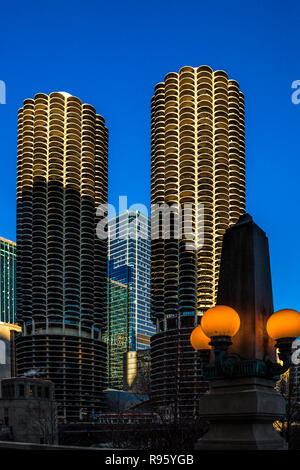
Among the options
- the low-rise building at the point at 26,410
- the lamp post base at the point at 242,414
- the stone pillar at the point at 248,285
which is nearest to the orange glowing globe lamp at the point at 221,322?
the stone pillar at the point at 248,285

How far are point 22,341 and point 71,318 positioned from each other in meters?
16.3

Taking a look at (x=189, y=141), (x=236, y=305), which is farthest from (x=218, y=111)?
(x=236, y=305)

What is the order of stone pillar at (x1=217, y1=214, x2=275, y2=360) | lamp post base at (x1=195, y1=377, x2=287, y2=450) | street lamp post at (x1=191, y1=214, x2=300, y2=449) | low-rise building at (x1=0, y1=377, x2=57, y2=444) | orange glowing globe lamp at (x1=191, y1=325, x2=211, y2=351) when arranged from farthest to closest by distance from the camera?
low-rise building at (x1=0, y1=377, x2=57, y2=444) → orange glowing globe lamp at (x1=191, y1=325, x2=211, y2=351) → stone pillar at (x1=217, y1=214, x2=275, y2=360) → street lamp post at (x1=191, y1=214, x2=300, y2=449) → lamp post base at (x1=195, y1=377, x2=287, y2=450)

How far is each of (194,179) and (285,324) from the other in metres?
171

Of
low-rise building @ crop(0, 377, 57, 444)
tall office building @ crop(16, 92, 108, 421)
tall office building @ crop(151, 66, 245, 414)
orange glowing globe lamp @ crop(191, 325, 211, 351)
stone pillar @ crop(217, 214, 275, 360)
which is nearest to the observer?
stone pillar @ crop(217, 214, 275, 360)

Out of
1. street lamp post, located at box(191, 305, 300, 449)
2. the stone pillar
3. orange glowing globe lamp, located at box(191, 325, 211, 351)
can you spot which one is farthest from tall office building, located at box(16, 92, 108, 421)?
street lamp post, located at box(191, 305, 300, 449)

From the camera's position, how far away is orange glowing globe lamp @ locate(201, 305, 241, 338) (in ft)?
27.3

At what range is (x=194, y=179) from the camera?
584 feet

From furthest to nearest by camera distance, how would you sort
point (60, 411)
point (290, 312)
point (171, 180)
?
point (171, 180) < point (60, 411) < point (290, 312)

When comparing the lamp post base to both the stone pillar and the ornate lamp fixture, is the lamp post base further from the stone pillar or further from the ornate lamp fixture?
the stone pillar

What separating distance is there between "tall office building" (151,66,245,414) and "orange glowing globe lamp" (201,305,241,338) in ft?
518

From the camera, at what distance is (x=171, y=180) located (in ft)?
587

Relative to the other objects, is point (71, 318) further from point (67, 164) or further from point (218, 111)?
point (218, 111)

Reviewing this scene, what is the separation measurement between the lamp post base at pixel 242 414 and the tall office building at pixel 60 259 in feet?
545
